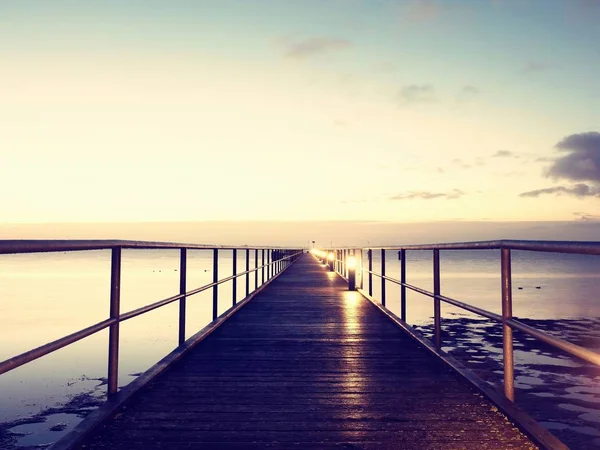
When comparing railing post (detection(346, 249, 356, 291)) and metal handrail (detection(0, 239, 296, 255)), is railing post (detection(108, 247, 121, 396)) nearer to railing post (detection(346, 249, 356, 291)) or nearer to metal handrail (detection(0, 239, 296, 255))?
metal handrail (detection(0, 239, 296, 255))

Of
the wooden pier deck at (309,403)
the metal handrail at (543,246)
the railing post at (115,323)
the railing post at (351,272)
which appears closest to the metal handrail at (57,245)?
the railing post at (115,323)

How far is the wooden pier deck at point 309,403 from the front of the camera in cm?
287

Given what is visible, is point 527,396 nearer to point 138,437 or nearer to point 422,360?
point 422,360

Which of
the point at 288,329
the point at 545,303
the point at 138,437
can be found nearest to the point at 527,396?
the point at 288,329

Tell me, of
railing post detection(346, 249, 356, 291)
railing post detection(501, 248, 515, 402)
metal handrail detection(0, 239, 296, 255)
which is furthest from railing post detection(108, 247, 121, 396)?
railing post detection(346, 249, 356, 291)

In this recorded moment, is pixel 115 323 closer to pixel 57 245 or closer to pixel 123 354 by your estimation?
pixel 57 245

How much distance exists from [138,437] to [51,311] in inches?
1303

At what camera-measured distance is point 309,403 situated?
3.54 meters

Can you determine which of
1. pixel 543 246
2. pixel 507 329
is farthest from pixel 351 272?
pixel 543 246

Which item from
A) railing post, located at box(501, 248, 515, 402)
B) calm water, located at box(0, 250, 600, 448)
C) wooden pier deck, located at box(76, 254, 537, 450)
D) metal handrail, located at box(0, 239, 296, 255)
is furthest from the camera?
calm water, located at box(0, 250, 600, 448)

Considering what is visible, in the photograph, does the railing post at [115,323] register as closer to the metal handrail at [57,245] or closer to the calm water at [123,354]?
the metal handrail at [57,245]

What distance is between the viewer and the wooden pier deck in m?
2.87

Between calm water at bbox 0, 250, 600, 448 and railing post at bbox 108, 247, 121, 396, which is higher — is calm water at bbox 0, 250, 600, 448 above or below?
below

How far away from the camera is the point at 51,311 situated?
31906 mm
